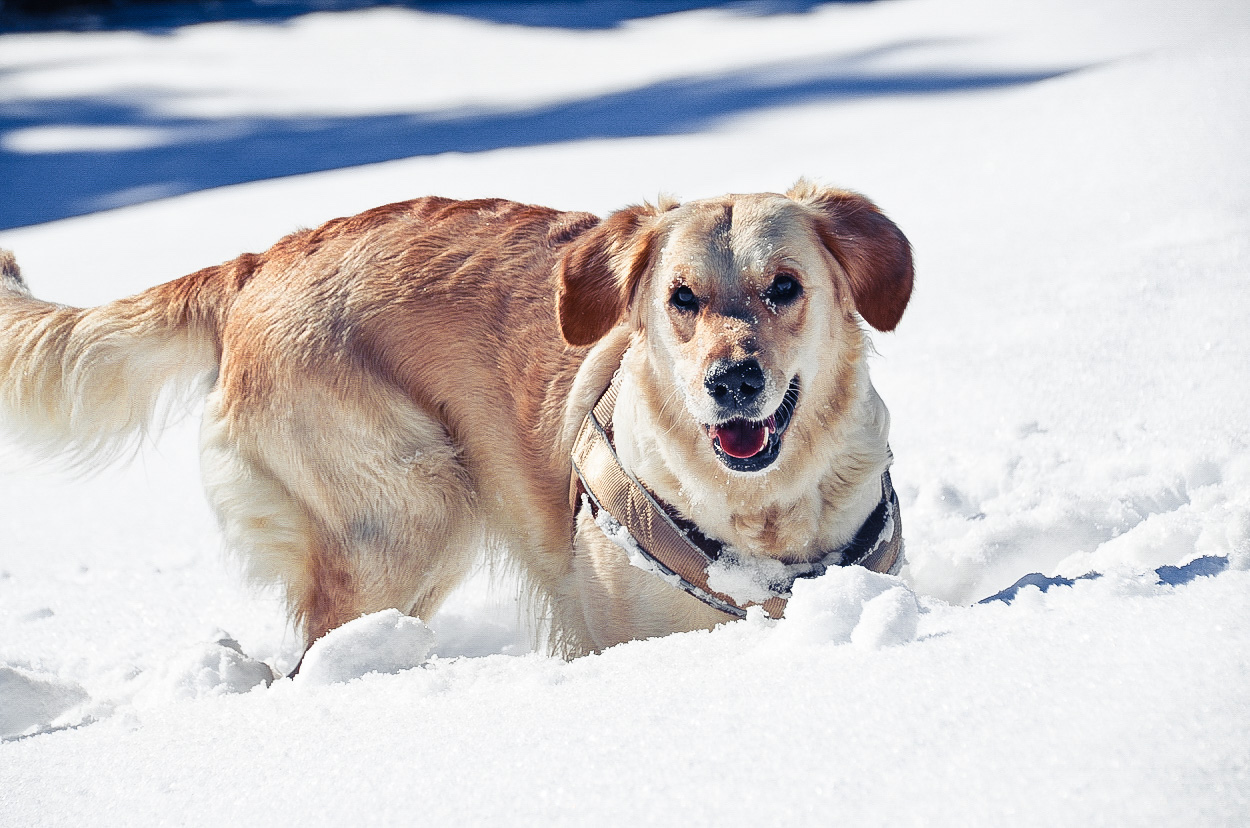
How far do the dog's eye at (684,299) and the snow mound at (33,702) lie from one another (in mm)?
1568

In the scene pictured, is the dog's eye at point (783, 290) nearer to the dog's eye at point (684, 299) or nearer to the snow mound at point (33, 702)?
the dog's eye at point (684, 299)

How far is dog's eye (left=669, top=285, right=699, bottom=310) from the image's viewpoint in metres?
2.18

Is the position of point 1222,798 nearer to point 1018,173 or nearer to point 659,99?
point 1018,173

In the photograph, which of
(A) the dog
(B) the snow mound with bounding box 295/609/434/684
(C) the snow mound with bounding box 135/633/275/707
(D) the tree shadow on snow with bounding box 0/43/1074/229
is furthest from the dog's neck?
(D) the tree shadow on snow with bounding box 0/43/1074/229

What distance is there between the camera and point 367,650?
1.96 meters

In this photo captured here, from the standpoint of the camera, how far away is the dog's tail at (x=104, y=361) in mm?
2770

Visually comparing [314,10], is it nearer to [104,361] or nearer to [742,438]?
[104,361]

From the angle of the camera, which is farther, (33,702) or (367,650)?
(33,702)

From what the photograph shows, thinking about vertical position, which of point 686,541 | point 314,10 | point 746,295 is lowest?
point 686,541

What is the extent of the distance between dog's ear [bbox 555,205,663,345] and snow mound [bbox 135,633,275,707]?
1.05 metres

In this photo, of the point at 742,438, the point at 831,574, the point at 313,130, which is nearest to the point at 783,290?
the point at 742,438

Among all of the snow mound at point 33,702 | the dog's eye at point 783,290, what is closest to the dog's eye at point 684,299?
the dog's eye at point 783,290

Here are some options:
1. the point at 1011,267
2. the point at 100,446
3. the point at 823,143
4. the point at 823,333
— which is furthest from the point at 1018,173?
the point at 100,446

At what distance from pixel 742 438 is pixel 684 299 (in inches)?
Result: 13.2
